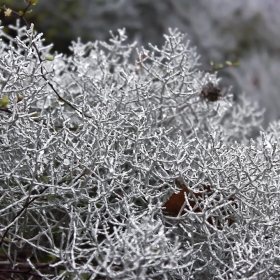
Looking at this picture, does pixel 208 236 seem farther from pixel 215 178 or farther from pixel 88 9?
pixel 88 9

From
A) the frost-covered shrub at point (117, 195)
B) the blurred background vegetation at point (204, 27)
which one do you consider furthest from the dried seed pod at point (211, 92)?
the blurred background vegetation at point (204, 27)

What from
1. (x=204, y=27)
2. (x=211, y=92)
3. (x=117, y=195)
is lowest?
(x=117, y=195)

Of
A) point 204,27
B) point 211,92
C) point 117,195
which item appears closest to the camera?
point 117,195

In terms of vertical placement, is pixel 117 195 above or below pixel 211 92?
below

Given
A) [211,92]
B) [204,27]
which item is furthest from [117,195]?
[204,27]

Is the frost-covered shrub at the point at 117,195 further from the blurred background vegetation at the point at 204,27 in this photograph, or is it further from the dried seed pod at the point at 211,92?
the blurred background vegetation at the point at 204,27

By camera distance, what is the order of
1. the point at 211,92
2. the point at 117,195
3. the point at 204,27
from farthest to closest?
the point at 204,27, the point at 211,92, the point at 117,195

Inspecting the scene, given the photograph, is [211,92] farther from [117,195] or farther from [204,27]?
[204,27]

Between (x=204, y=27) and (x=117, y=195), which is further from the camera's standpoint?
(x=204, y=27)

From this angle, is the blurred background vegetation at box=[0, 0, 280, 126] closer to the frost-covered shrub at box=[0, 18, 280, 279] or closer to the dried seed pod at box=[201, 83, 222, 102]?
the dried seed pod at box=[201, 83, 222, 102]
